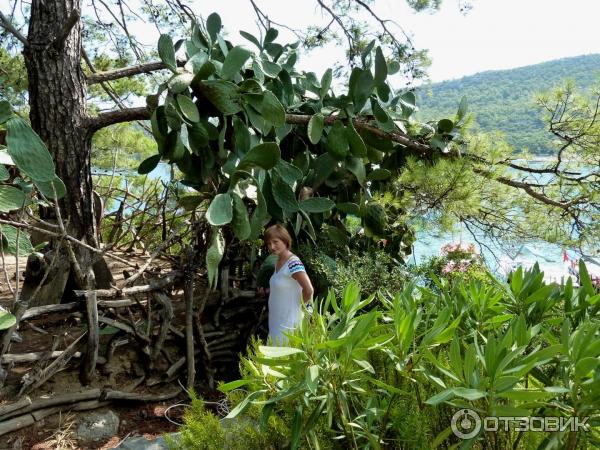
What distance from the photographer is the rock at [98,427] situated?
2.14 m

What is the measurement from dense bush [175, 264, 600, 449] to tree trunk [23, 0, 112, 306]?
1.67m

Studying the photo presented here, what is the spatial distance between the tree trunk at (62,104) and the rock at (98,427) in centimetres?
58

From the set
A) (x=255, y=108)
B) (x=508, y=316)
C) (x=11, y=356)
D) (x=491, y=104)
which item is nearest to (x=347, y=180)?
(x=255, y=108)

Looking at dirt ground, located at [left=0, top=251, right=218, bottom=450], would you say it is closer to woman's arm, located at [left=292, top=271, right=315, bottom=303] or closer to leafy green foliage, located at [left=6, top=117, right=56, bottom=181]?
woman's arm, located at [left=292, top=271, right=315, bottom=303]

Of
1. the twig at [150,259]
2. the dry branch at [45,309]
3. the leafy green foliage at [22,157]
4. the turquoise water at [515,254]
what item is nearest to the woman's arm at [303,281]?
the twig at [150,259]

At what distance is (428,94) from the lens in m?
3.45

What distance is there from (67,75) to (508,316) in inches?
84.3

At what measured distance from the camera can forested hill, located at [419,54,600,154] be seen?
2.83m

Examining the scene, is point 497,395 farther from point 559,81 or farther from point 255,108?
point 559,81

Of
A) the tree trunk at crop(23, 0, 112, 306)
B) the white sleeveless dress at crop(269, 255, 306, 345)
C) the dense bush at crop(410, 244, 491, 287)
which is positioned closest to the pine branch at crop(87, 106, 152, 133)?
the tree trunk at crop(23, 0, 112, 306)

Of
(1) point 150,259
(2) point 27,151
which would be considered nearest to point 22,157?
(2) point 27,151

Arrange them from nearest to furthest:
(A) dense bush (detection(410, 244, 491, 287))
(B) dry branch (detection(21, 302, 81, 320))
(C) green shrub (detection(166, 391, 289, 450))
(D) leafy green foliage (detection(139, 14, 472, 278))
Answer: (C) green shrub (detection(166, 391, 289, 450)) < (D) leafy green foliage (detection(139, 14, 472, 278)) < (B) dry branch (detection(21, 302, 81, 320)) < (A) dense bush (detection(410, 244, 491, 287))

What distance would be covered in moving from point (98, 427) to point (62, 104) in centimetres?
138

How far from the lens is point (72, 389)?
2.25 metres
